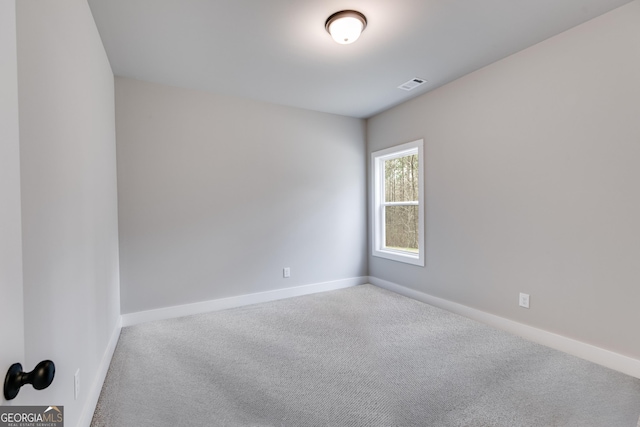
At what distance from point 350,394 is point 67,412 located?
149 cm

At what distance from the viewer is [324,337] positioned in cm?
275

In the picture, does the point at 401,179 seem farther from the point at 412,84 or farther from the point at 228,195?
→ the point at 228,195

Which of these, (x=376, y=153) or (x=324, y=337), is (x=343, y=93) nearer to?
(x=376, y=153)

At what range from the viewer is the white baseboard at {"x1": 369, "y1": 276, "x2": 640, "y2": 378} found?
6.97ft

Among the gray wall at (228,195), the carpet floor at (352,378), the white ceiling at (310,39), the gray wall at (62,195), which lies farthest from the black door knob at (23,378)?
the gray wall at (228,195)

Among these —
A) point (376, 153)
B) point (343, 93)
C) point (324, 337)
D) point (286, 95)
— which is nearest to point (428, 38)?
point (343, 93)

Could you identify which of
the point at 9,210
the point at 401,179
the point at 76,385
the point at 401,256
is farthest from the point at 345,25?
the point at 401,256

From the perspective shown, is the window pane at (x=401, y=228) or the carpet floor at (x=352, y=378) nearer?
the carpet floor at (x=352, y=378)

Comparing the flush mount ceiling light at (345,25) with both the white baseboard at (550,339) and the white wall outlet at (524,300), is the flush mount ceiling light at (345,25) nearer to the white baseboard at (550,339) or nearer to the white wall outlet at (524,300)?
Answer: the white wall outlet at (524,300)

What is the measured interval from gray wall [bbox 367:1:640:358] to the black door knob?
3.15m

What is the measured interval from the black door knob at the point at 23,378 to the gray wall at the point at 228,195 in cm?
289

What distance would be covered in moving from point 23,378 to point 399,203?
4.05 m

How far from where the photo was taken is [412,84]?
3359 mm

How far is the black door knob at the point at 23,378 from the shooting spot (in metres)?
0.55
